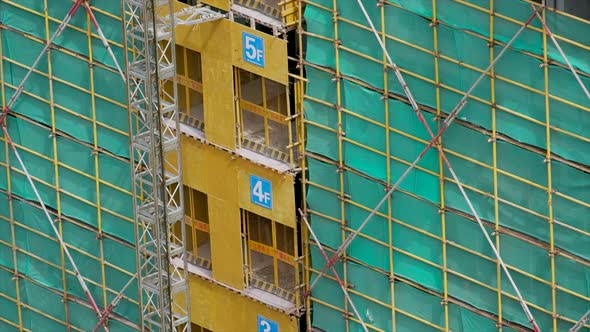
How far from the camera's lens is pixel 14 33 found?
4659 centimetres

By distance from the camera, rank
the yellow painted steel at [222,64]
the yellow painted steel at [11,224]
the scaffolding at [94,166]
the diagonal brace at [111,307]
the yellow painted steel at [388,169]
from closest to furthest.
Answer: the yellow painted steel at [388,169]
the yellow painted steel at [222,64]
the scaffolding at [94,166]
the diagonal brace at [111,307]
the yellow painted steel at [11,224]

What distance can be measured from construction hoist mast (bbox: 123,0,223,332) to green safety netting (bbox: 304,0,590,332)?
2982 millimetres

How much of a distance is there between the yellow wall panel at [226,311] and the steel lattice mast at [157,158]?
368mm

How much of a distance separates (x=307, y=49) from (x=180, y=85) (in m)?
3.81

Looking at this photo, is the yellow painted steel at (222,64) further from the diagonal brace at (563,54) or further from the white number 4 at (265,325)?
the diagonal brace at (563,54)

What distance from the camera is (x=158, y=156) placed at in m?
43.3

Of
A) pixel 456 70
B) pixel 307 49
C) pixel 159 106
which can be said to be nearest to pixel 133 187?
pixel 159 106

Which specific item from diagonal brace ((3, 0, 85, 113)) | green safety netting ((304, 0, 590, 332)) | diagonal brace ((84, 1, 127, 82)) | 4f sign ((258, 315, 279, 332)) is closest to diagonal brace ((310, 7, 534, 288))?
green safety netting ((304, 0, 590, 332))

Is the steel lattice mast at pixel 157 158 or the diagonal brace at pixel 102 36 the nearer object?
the steel lattice mast at pixel 157 158

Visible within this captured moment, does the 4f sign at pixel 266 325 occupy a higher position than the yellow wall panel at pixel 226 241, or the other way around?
the yellow wall panel at pixel 226 241

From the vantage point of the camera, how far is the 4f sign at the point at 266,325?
44031 millimetres

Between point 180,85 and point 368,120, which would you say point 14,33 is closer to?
point 180,85

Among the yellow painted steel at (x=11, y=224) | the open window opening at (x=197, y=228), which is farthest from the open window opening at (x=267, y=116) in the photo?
the yellow painted steel at (x=11, y=224)

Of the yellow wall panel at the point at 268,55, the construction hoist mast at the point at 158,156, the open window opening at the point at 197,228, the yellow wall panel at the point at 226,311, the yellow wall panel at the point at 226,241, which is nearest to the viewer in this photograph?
the yellow wall panel at the point at 268,55
